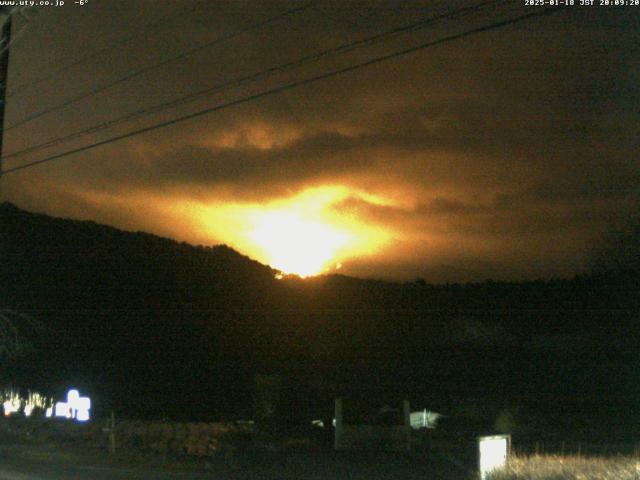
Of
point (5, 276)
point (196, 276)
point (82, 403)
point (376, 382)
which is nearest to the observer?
point (82, 403)

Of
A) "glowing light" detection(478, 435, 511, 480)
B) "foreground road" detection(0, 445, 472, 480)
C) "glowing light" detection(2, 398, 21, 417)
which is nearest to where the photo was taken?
"glowing light" detection(478, 435, 511, 480)

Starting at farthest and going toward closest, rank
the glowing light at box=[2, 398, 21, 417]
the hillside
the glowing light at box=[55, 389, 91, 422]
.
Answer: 1. the hillside
2. the glowing light at box=[2, 398, 21, 417]
3. the glowing light at box=[55, 389, 91, 422]

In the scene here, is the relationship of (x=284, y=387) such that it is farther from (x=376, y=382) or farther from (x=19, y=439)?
(x=19, y=439)

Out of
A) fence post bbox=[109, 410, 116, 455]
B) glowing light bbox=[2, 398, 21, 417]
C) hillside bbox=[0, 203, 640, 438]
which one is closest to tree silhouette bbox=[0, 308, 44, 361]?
fence post bbox=[109, 410, 116, 455]

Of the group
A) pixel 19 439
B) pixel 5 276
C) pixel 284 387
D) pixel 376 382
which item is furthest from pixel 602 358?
pixel 5 276

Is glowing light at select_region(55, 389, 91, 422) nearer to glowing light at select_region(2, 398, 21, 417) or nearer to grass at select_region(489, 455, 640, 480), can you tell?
glowing light at select_region(2, 398, 21, 417)

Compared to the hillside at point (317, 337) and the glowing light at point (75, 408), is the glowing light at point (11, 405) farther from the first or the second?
the hillside at point (317, 337)
